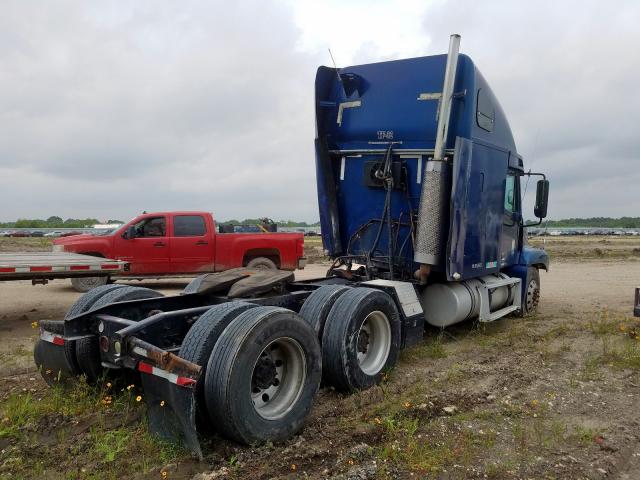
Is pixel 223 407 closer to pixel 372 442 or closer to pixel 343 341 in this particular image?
pixel 372 442

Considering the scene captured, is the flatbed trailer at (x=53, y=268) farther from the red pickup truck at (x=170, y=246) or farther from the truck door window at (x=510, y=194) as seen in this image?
the truck door window at (x=510, y=194)

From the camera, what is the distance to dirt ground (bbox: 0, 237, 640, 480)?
3.54m

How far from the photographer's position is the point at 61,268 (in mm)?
8023

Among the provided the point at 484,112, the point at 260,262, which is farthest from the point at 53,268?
the point at 484,112

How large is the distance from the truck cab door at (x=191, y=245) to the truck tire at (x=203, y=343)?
9.42 metres

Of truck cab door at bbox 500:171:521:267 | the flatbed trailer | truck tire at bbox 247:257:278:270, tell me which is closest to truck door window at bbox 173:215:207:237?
truck tire at bbox 247:257:278:270

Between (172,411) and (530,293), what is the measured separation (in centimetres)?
740

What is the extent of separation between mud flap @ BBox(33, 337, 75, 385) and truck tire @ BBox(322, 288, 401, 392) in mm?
2245

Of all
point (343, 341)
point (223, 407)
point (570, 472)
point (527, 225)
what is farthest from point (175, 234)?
point (570, 472)

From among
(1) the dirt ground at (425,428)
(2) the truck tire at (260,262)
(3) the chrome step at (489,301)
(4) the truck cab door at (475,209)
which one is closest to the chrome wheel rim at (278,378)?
(1) the dirt ground at (425,428)

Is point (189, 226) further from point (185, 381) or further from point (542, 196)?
point (185, 381)

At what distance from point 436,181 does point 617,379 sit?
2876mm

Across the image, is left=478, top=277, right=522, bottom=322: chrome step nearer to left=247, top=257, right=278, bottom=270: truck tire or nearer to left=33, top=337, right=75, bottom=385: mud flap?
left=33, top=337, right=75, bottom=385: mud flap

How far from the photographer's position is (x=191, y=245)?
43.3 ft
